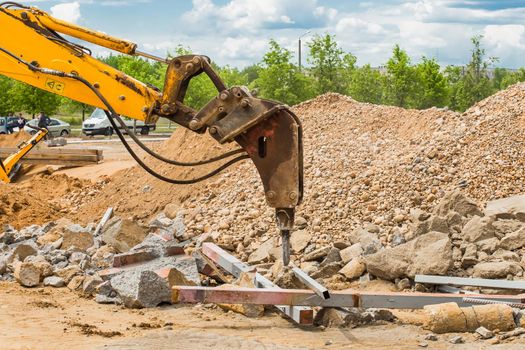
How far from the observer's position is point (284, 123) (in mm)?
7715

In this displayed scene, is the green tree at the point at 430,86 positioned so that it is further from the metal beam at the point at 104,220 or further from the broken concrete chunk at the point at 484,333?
the broken concrete chunk at the point at 484,333

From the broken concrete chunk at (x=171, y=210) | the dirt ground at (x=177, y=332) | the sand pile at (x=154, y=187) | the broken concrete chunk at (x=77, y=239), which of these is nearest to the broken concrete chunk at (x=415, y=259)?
the dirt ground at (x=177, y=332)

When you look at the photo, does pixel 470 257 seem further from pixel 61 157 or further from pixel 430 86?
pixel 430 86

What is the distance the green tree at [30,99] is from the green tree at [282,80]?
43.9 ft

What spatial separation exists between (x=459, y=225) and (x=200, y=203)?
519cm

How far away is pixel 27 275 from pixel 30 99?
3654 cm

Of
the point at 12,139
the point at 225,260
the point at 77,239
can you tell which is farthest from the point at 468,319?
the point at 12,139

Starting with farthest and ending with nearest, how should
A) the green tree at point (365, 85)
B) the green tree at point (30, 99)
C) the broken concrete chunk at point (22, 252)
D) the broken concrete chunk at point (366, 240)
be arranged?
1. the green tree at point (30, 99)
2. the green tree at point (365, 85)
3. the broken concrete chunk at point (22, 252)
4. the broken concrete chunk at point (366, 240)

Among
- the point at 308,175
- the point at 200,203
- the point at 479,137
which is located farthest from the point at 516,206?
the point at 200,203

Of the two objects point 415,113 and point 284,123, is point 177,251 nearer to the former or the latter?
point 284,123

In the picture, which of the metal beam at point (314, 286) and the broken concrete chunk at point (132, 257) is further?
the broken concrete chunk at point (132, 257)

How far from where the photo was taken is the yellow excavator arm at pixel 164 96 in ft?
25.3

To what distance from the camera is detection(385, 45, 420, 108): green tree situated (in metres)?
37.0

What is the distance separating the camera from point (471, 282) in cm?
888
